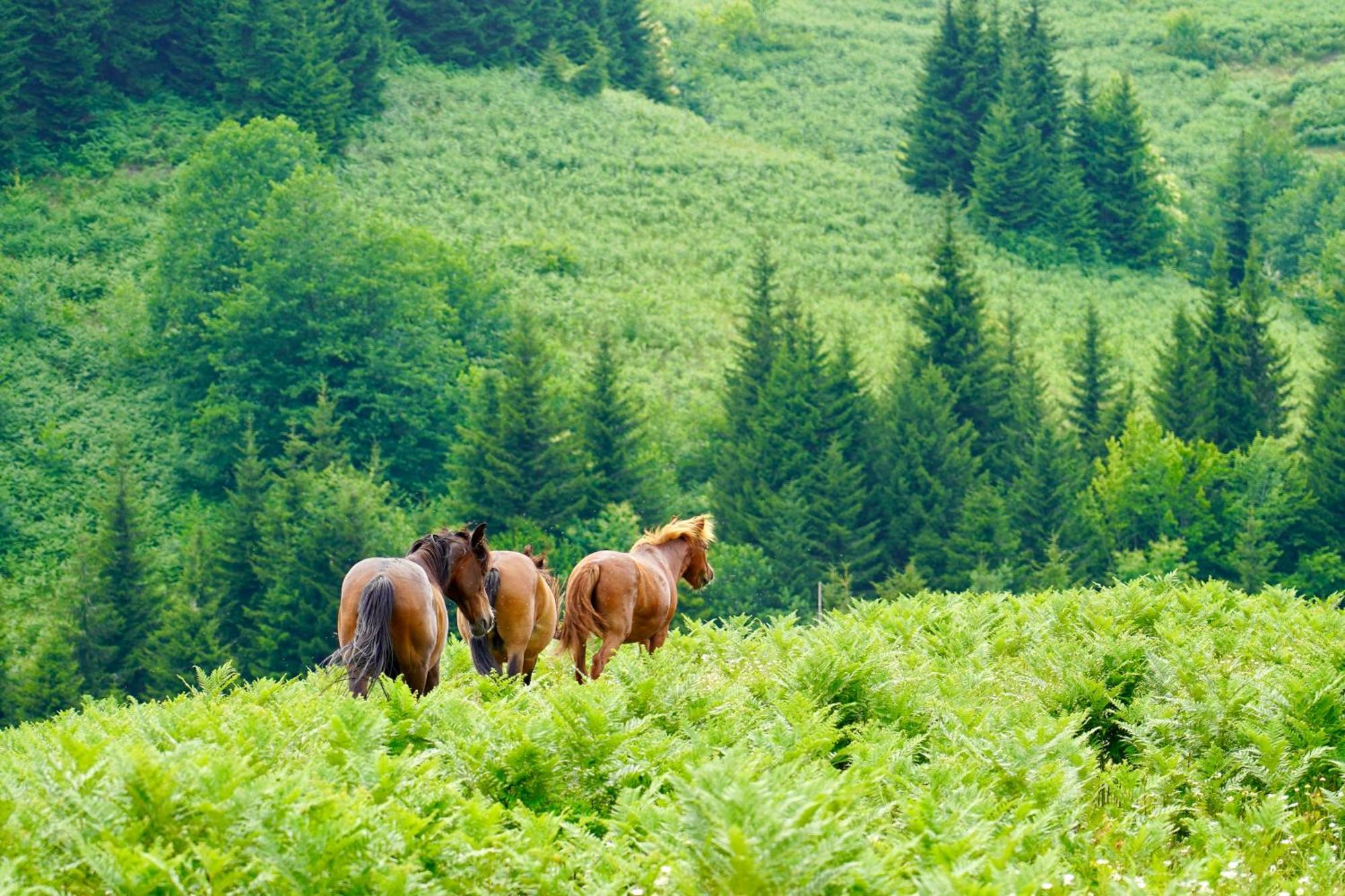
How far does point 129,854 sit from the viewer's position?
7.36 metres

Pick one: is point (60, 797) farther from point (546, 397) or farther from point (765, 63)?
point (765, 63)

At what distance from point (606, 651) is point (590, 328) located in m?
62.6

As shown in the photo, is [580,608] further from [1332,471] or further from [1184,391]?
[1184,391]

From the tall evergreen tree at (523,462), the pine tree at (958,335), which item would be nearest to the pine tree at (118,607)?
the tall evergreen tree at (523,462)

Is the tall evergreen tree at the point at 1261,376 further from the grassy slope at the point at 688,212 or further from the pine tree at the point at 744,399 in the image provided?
the pine tree at the point at 744,399

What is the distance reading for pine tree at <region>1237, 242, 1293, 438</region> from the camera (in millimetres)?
70250

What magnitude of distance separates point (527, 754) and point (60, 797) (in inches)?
123

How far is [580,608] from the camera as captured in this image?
15875 millimetres

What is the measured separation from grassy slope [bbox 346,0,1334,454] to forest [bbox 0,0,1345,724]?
36 cm

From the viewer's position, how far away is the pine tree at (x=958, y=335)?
2837 inches

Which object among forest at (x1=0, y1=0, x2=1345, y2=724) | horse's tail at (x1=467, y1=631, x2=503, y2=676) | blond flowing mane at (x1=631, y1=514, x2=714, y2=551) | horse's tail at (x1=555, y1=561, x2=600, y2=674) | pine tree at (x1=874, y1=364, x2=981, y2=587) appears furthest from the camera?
pine tree at (x1=874, y1=364, x2=981, y2=587)

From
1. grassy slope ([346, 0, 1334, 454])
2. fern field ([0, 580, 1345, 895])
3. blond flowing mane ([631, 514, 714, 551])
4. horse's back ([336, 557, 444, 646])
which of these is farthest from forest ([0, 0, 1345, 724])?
horse's back ([336, 557, 444, 646])

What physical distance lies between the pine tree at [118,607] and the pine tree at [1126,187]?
211 ft

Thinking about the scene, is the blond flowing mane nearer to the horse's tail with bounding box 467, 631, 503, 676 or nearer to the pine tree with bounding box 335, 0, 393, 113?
the horse's tail with bounding box 467, 631, 503, 676
